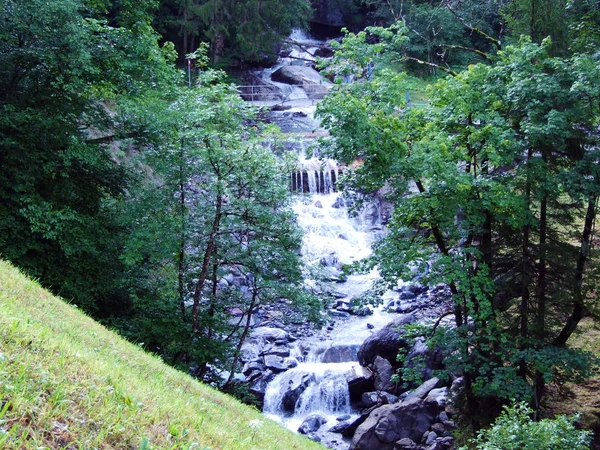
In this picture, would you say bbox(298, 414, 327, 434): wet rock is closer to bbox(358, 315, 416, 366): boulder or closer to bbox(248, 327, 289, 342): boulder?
bbox(358, 315, 416, 366): boulder

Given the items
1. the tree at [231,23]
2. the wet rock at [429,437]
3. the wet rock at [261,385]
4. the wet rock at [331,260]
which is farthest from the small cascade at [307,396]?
the tree at [231,23]

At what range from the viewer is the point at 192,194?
14500mm

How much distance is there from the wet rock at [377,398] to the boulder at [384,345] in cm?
123

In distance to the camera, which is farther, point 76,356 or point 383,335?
point 383,335

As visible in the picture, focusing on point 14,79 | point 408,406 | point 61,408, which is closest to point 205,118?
point 14,79

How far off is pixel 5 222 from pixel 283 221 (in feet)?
20.7

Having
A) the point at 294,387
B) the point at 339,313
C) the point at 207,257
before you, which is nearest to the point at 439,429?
the point at 294,387

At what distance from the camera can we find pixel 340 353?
A: 18.2 meters

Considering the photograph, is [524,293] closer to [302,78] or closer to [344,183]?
[344,183]

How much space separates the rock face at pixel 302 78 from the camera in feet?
139

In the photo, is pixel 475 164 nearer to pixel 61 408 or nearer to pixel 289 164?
pixel 289 164

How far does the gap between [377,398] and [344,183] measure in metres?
6.83

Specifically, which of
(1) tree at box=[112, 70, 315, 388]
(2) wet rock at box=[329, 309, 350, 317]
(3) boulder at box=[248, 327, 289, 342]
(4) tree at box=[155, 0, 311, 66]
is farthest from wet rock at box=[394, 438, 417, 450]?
(4) tree at box=[155, 0, 311, 66]

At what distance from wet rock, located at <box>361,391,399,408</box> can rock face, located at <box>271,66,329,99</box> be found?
29486 mm
